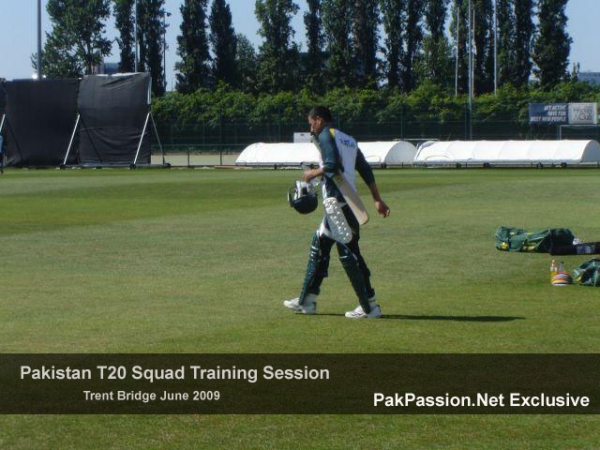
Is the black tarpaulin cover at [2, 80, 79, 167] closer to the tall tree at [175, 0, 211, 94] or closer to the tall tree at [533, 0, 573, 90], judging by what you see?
the tall tree at [175, 0, 211, 94]

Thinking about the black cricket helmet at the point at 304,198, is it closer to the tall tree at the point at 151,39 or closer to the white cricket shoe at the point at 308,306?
the white cricket shoe at the point at 308,306

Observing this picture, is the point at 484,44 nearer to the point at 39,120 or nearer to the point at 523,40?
the point at 523,40

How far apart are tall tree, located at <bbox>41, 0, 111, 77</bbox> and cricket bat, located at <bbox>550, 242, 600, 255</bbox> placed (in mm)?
97819

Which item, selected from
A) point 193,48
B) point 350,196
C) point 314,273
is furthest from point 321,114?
point 193,48

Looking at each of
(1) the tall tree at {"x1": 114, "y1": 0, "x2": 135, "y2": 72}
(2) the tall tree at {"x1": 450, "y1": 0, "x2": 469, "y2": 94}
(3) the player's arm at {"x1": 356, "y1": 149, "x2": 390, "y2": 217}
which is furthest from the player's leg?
(1) the tall tree at {"x1": 114, "y1": 0, "x2": 135, "y2": 72}

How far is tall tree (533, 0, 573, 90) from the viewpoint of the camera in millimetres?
94188

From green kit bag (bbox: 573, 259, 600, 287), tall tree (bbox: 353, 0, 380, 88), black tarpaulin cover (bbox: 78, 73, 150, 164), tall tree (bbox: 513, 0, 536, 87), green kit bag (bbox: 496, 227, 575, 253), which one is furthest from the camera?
tall tree (bbox: 353, 0, 380, 88)

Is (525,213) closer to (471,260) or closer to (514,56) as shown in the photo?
(471,260)

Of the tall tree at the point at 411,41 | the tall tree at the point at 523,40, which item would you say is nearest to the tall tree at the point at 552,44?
the tall tree at the point at 523,40

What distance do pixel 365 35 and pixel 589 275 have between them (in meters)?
90.6

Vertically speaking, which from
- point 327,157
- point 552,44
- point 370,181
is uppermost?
point 552,44

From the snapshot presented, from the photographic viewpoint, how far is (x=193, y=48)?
336ft

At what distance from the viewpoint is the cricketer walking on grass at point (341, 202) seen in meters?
10.9
